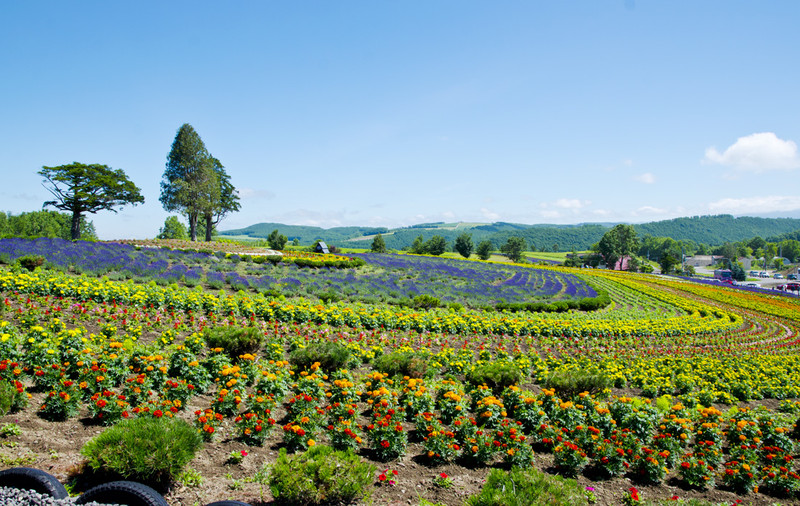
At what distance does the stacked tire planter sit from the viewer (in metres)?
3.26

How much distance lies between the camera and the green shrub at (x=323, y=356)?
7.46 metres

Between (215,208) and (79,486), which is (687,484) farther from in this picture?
(215,208)

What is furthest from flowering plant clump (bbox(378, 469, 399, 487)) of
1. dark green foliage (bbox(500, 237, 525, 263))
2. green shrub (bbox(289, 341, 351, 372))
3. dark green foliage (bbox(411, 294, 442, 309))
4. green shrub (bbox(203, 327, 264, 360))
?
dark green foliage (bbox(500, 237, 525, 263))

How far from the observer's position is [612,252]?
85.5 meters

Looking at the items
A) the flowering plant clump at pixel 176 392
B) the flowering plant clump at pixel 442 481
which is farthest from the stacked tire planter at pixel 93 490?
the flowering plant clump at pixel 442 481

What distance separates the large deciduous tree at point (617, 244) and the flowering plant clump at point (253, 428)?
307ft

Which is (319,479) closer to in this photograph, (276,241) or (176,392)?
(176,392)

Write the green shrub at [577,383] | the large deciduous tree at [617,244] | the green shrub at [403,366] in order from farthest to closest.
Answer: the large deciduous tree at [617,244]
the green shrub at [577,383]
the green shrub at [403,366]

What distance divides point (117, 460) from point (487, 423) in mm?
4793

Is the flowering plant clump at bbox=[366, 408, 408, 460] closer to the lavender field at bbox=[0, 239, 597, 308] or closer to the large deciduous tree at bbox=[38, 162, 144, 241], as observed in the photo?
the lavender field at bbox=[0, 239, 597, 308]

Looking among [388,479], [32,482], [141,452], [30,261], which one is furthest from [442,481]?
[30,261]

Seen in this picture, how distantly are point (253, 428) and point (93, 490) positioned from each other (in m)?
1.78

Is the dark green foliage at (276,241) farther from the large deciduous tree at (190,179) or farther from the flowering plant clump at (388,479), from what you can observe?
the flowering plant clump at (388,479)

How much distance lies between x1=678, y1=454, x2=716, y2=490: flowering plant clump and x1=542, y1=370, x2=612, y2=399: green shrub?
8.63ft
